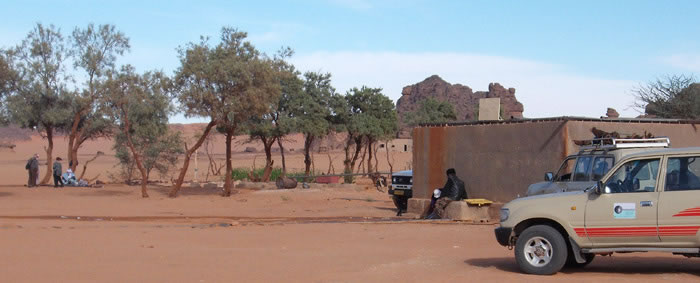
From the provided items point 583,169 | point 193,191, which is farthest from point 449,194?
point 193,191

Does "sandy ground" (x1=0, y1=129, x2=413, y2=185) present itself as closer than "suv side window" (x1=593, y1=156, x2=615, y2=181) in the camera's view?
No

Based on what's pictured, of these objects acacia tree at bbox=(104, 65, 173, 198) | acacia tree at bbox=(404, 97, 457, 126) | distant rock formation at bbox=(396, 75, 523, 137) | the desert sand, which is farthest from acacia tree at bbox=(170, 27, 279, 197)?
distant rock formation at bbox=(396, 75, 523, 137)

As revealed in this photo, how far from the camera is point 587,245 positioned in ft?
30.7

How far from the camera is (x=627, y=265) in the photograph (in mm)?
10555

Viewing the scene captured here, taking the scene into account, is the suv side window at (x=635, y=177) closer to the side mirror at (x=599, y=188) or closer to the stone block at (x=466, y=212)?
the side mirror at (x=599, y=188)

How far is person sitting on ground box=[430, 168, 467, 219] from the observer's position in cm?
1773

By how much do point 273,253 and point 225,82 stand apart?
15.7 m

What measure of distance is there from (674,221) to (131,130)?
3085 centimetres

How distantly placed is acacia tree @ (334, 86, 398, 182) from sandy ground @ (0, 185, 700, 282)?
1950 centimetres

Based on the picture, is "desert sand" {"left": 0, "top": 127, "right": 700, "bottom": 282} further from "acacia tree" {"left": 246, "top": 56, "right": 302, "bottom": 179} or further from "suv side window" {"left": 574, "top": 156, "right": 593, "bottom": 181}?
"acacia tree" {"left": 246, "top": 56, "right": 302, "bottom": 179}

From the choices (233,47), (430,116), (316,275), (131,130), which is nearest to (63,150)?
(430,116)

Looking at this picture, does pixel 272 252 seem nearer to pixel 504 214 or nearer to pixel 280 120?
pixel 504 214

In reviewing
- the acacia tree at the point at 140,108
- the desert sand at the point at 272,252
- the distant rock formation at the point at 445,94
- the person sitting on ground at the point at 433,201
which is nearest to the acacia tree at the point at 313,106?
the acacia tree at the point at 140,108

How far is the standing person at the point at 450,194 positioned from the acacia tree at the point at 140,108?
13.2 meters
